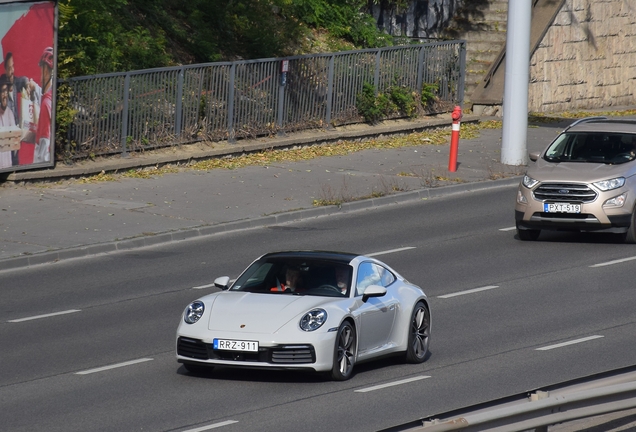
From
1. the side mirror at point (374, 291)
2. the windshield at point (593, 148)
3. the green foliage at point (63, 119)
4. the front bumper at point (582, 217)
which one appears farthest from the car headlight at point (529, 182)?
the green foliage at point (63, 119)

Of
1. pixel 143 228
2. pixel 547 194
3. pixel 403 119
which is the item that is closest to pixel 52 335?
pixel 143 228

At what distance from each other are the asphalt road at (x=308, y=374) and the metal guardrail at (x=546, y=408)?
81.2 inches

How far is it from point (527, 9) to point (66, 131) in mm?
10261

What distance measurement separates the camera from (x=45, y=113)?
76.7 feet

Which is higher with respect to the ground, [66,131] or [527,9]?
[527,9]

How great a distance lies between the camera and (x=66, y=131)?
24.1m

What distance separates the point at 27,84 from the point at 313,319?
13.5 metres

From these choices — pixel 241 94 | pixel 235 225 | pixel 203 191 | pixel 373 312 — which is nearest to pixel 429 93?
pixel 241 94

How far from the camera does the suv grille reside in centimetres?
1855

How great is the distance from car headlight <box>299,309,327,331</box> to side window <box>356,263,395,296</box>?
0.79 meters

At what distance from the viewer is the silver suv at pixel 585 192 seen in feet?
60.6

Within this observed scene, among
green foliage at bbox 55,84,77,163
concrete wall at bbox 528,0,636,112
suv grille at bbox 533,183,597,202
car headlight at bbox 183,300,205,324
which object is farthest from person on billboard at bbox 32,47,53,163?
concrete wall at bbox 528,0,636,112

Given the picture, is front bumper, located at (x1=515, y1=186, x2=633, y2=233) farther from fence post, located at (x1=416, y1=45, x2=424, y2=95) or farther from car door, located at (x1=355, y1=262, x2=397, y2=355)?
fence post, located at (x1=416, y1=45, x2=424, y2=95)

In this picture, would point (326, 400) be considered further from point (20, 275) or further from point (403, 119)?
point (403, 119)
